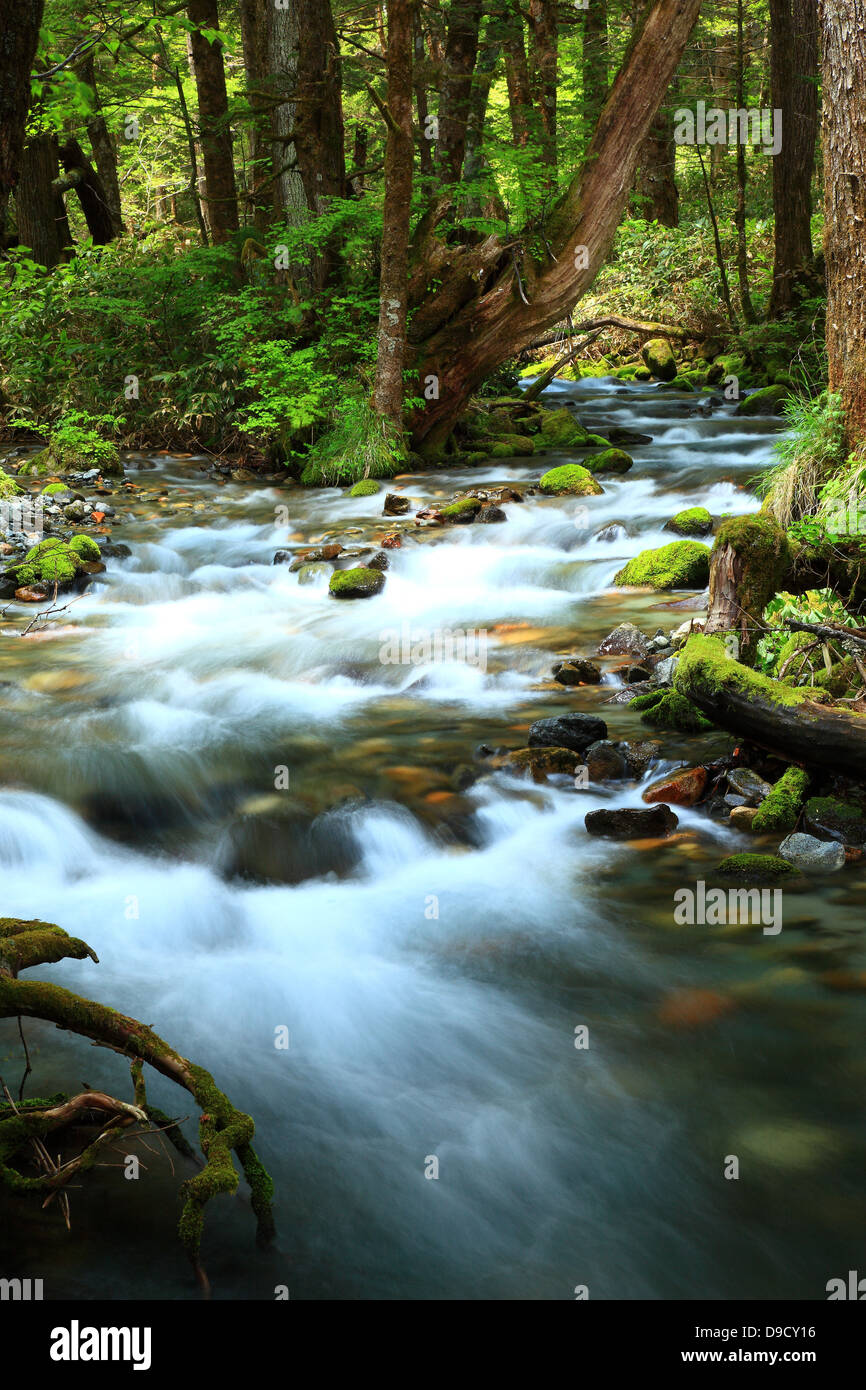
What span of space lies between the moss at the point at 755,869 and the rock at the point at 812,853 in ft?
0.28

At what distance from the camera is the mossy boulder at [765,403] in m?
15.1

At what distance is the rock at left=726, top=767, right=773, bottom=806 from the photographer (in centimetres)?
507

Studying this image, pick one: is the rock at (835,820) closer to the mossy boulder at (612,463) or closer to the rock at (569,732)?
the rock at (569,732)

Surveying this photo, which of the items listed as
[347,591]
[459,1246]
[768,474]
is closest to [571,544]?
[347,591]

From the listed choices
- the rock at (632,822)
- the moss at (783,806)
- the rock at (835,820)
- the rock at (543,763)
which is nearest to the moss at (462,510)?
the rock at (543,763)

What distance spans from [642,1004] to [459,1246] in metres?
1.29

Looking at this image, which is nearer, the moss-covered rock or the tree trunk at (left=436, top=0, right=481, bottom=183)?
the moss-covered rock

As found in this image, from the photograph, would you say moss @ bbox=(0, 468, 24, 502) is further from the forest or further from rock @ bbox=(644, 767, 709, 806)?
rock @ bbox=(644, 767, 709, 806)

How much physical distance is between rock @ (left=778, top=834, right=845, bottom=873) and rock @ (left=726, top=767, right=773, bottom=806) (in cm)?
40

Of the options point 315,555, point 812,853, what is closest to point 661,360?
point 315,555

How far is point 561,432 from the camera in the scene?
1459 cm

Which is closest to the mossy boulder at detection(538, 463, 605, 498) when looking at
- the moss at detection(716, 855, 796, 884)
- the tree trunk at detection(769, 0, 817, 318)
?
the moss at detection(716, 855, 796, 884)
